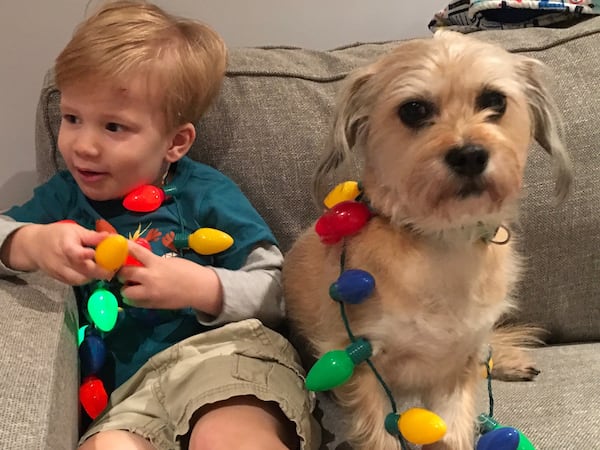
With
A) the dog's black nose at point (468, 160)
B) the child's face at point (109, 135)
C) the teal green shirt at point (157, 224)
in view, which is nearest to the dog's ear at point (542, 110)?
the dog's black nose at point (468, 160)

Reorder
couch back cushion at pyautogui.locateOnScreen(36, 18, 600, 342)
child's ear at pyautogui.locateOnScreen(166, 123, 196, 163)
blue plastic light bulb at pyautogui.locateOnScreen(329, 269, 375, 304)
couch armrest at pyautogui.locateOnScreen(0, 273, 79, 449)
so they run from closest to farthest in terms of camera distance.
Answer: couch armrest at pyautogui.locateOnScreen(0, 273, 79, 449) < blue plastic light bulb at pyautogui.locateOnScreen(329, 269, 375, 304) < child's ear at pyautogui.locateOnScreen(166, 123, 196, 163) < couch back cushion at pyautogui.locateOnScreen(36, 18, 600, 342)

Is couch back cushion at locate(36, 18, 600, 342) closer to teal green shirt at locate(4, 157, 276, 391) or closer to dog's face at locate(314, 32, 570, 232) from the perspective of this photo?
teal green shirt at locate(4, 157, 276, 391)

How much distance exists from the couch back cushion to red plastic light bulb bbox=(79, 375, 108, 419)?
0.47m

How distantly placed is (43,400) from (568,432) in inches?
31.0

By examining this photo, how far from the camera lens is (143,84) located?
1130 millimetres

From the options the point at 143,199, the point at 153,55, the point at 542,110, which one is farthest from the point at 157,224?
the point at 542,110

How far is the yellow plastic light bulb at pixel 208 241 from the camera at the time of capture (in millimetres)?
1153

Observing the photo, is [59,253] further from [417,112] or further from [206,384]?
[417,112]

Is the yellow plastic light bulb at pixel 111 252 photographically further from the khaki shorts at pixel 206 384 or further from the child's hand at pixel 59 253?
the khaki shorts at pixel 206 384

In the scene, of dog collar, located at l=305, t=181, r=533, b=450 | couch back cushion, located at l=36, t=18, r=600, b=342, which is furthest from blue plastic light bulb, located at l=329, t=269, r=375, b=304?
couch back cushion, located at l=36, t=18, r=600, b=342

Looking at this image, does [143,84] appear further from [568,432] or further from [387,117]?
[568,432]

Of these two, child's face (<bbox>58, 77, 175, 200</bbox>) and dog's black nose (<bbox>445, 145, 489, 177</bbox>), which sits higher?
dog's black nose (<bbox>445, 145, 489, 177</bbox>)

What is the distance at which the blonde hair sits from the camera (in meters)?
1.11

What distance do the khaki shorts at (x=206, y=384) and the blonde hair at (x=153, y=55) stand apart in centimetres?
38
